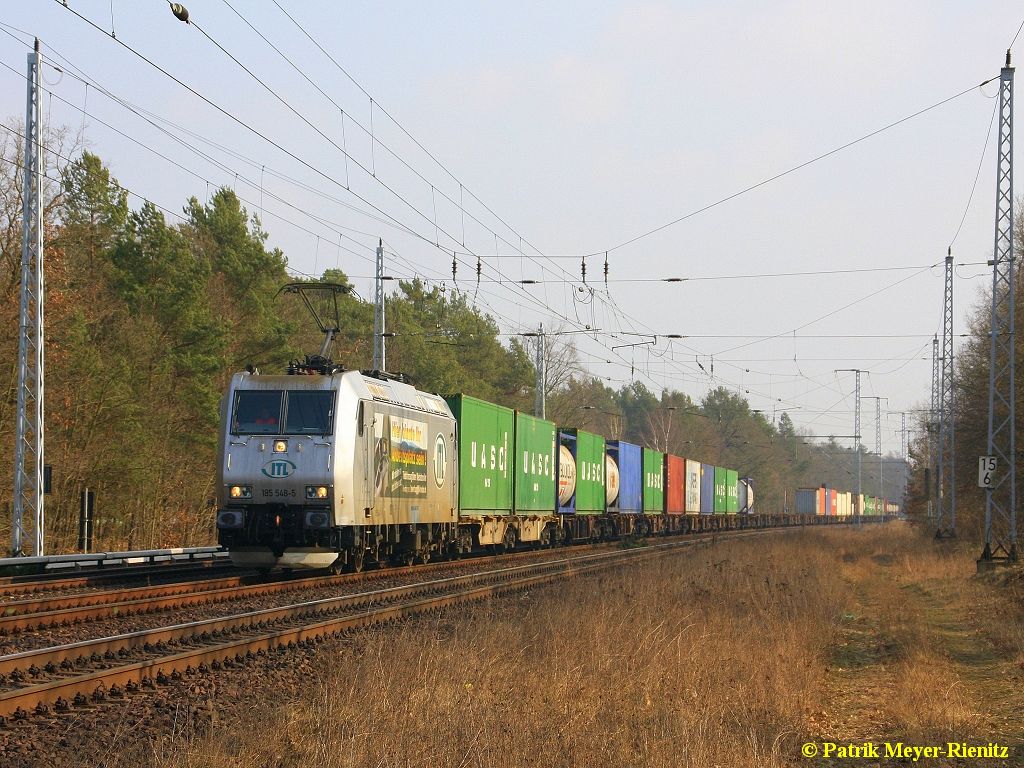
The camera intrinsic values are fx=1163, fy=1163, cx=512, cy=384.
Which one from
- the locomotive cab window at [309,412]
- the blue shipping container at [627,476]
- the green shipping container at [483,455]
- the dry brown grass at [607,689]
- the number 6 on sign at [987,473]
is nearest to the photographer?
the dry brown grass at [607,689]

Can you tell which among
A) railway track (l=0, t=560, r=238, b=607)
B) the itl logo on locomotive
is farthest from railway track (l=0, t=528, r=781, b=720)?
railway track (l=0, t=560, r=238, b=607)

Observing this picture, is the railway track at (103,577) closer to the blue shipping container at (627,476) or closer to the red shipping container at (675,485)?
the blue shipping container at (627,476)

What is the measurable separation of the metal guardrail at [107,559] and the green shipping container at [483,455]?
5.84 meters

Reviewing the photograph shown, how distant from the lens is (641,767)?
23.5 ft

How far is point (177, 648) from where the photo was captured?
447 inches

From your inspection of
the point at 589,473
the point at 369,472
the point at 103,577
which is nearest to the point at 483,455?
the point at 369,472

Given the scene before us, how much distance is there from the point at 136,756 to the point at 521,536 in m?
24.4

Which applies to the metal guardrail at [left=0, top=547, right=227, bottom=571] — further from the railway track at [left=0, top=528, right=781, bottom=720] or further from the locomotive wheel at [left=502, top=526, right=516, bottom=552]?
the locomotive wheel at [left=502, top=526, right=516, bottom=552]

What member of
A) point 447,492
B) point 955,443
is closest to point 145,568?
point 447,492

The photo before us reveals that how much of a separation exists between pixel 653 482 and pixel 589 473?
34.7 feet

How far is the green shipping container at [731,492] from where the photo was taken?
6631cm

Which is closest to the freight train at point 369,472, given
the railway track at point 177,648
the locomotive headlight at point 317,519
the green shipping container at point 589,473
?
the locomotive headlight at point 317,519

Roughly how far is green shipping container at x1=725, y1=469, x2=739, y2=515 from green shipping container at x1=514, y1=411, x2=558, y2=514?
109 feet

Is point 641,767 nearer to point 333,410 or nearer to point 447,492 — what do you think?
point 333,410
